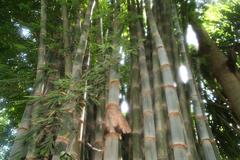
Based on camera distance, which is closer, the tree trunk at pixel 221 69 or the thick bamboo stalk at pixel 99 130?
the thick bamboo stalk at pixel 99 130

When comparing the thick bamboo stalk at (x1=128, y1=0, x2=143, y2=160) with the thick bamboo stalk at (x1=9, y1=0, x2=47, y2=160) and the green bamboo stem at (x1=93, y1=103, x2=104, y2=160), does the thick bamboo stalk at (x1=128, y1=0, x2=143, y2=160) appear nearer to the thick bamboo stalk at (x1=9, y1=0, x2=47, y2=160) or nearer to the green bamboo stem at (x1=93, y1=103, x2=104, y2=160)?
the green bamboo stem at (x1=93, y1=103, x2=104, y2=160)

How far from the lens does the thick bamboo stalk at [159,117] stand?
2246mm

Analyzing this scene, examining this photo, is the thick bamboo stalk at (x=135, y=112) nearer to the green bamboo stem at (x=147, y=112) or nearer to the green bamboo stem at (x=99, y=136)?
the green bamboo stem at (x=147, y=112)

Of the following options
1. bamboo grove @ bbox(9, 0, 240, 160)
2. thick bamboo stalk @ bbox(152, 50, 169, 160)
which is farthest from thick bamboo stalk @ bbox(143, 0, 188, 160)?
thick bamboo stalk @ bbox(152, 50, 169, 160)

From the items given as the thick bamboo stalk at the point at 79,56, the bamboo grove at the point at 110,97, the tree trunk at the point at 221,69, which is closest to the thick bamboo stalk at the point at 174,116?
the bamboo grove at the point at 110,97

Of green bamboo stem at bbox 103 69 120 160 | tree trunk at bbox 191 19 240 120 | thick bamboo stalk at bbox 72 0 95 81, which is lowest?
green bamboo stem at bbox 103 69 120 160

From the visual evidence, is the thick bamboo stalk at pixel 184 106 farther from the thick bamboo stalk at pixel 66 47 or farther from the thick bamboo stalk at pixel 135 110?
the thick bamboo stalk at pixel 66 47

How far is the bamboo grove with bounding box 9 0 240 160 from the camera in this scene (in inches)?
77.9

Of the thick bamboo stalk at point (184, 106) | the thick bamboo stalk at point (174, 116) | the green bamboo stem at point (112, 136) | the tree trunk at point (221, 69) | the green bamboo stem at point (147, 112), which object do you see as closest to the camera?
the green bamboo stem at point (112, 136)

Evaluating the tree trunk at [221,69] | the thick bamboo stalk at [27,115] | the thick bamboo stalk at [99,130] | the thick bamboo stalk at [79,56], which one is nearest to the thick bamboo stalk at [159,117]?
the thick bamboo stalk at [99,130]

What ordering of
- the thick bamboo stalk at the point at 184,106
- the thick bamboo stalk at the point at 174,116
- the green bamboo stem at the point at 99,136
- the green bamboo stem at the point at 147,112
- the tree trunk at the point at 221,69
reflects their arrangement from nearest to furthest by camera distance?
the thick bamboo stalk at the point at 174,116 → the green bamboo stem at the point at 147,112 → the green bamboo stem at the point at 99,136 → the thick bamboo stalk at the point at 184,106 → the tree trunk at the point at 221,69

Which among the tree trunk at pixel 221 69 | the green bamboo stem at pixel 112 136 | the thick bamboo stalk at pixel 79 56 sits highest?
the tree trunk at pixel 221 69

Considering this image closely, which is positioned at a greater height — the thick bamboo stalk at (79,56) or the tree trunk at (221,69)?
the tree trunk at (221,69)

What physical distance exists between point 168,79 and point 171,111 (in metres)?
0.28
